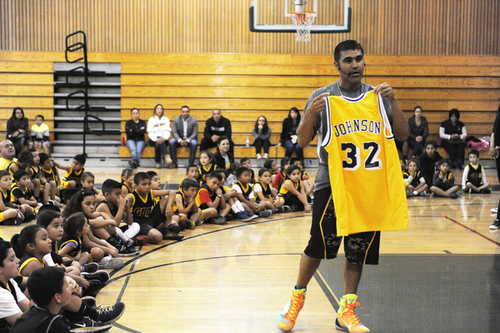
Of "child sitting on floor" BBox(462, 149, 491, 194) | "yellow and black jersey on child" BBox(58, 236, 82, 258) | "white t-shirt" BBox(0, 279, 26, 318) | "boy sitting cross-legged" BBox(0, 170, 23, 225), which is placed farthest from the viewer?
"child sitting on floor" BBox(462, 149, 491, 194)

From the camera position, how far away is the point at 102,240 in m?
4.99

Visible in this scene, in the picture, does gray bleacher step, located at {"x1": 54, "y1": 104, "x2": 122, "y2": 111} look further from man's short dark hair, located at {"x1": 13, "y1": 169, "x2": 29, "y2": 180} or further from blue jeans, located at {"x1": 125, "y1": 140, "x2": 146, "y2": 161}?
man's short dark hair, located at {"x1": 13, "y1": 169, "x2": 29, "y2": 180}

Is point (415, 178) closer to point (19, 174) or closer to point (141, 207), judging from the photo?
point (141, 207)

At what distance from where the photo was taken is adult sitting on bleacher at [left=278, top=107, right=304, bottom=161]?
12.0 metres

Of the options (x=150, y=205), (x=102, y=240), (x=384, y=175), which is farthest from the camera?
(x=150, y=205)

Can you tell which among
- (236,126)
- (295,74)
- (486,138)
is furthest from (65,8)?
(486,138)

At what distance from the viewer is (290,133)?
12.0 meters

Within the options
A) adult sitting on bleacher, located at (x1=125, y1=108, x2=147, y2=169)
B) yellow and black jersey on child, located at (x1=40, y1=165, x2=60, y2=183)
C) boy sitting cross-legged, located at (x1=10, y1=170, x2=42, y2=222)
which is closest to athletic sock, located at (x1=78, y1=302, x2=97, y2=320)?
boy sitting cross-legged, located at (x1=10, y1=170, x2=42, y2=222)

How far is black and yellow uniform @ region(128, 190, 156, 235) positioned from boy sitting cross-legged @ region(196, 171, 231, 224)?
1.06m

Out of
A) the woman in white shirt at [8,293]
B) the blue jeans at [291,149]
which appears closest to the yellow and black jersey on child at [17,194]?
the woman in white shirt at [8,293]

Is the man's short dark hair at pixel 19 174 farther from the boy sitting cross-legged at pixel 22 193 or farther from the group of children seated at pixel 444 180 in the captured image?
the group of children seated at pixel 444 180

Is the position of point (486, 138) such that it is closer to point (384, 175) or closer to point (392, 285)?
point (392, 285)

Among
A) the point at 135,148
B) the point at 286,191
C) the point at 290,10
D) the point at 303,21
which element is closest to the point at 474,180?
the point at 286,191

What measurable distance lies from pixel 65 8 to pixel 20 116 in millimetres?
3080
